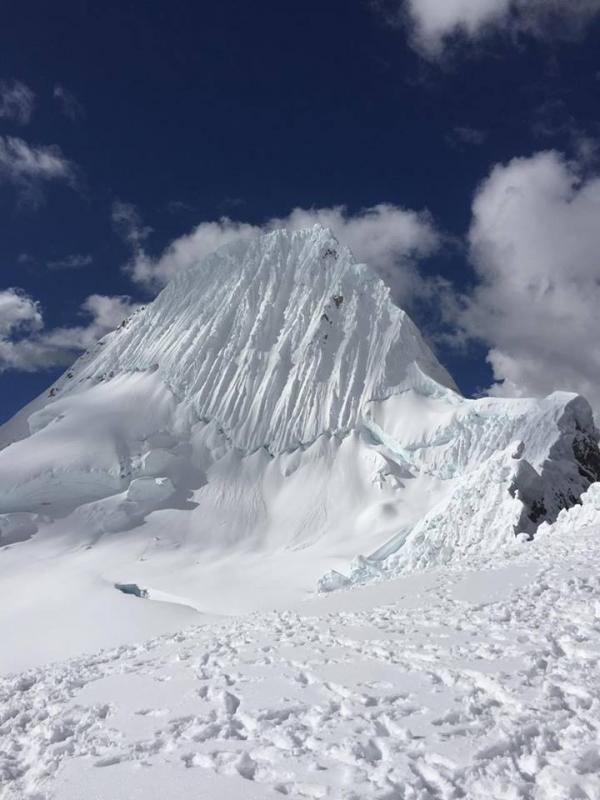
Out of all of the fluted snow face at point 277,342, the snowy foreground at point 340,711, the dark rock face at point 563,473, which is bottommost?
the snowy foreground at point 340,711

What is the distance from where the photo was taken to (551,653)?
8.70 meters

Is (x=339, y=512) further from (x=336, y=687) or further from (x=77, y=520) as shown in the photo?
(x=336, y=687)

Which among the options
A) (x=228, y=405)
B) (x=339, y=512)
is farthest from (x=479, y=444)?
(x=228, y=405)

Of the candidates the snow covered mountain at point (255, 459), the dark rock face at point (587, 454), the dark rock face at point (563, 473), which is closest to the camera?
the dark rock face at point (563, 473)

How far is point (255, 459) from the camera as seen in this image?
78875mm

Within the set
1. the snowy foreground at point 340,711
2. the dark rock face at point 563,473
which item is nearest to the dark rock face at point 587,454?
the dark rock face at point 563,473

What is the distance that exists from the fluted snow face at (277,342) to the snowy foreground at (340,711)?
6835 centimetres

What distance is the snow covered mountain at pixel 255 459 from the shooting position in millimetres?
44750

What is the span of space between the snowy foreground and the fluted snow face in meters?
68.4

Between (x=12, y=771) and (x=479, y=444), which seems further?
(x=479, y=444)

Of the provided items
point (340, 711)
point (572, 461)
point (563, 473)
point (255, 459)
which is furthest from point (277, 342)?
point (340, 711)

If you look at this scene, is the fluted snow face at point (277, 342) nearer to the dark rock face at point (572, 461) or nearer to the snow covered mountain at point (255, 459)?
the snow covered mountain at point (255, 459)

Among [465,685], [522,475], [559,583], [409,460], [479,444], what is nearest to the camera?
[465,685]

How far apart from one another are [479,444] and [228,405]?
34115 mm
